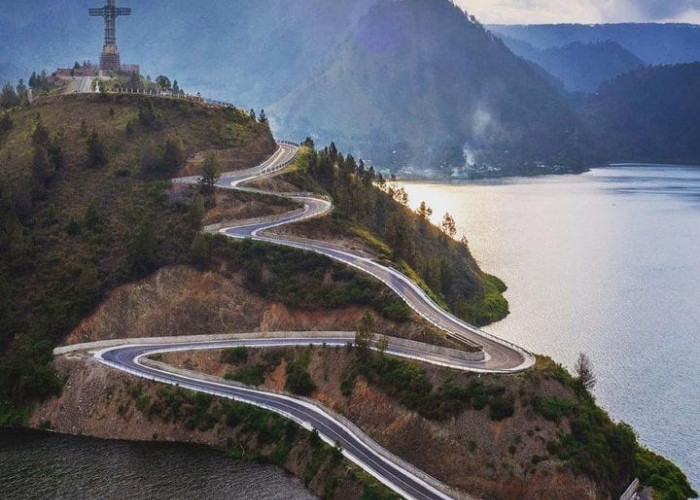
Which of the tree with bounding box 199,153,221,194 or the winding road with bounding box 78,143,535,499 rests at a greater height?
the tree with bounding box 199,153,221,194

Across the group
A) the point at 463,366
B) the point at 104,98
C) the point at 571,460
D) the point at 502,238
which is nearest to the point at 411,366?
the point at 463,366

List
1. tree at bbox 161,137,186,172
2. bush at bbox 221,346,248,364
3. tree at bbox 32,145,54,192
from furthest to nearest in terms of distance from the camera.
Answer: tree at bbox 161,137,186,172 < tree at bbox 32,145,54,192 < bush at bbox 221,346,248,364

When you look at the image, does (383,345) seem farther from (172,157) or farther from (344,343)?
(172,157)

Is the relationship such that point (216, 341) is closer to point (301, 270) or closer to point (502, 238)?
point (301, 270)

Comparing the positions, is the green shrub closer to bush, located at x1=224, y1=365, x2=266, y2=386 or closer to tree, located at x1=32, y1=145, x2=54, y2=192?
bush, located at x1=224, y1=365, x2=266, y2=386

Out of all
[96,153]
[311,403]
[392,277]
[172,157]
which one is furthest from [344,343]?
[96,153]

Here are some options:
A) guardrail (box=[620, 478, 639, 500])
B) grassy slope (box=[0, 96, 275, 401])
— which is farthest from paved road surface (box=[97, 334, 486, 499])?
guardrail (box=[620, 478, 639, 500])

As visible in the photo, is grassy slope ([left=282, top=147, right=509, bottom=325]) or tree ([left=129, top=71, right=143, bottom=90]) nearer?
grassy slope ([left=282, top=147, right=509, bottom=325])
